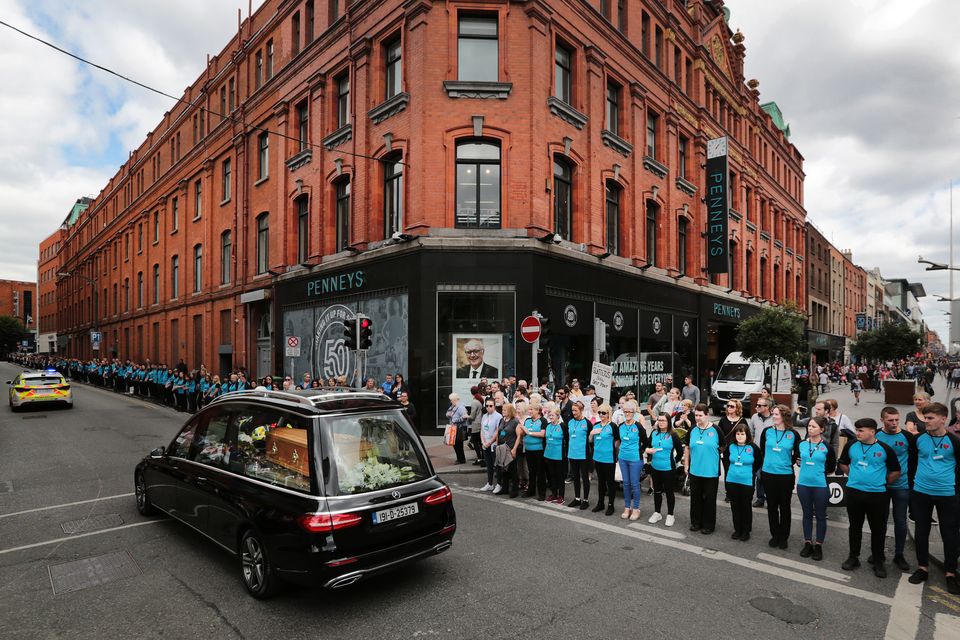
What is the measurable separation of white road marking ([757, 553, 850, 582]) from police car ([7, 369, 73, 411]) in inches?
937

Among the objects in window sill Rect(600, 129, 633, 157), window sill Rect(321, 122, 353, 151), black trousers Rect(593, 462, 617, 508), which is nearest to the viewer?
black trousers Rect(593, 462, 617, 508)

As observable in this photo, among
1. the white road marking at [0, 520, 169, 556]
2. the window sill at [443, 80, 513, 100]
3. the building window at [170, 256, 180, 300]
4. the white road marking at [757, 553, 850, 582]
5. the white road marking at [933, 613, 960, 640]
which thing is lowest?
the white road marking at [757, 553, 850, 582]

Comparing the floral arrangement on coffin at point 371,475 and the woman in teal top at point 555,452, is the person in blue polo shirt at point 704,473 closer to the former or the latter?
the woman in teal top at point 555,452

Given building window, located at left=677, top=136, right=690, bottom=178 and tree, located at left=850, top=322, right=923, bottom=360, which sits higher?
building window, located at left=677, top=136, right=690, bottom=178

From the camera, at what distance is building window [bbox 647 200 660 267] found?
71.8 ft

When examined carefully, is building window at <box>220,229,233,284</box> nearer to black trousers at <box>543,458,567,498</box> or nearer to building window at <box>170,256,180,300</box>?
building window at <box>170,256,180,300</box>

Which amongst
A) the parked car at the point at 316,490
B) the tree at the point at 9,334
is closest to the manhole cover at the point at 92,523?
the parked car at the point at 316,490

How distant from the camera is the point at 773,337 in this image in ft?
65.3

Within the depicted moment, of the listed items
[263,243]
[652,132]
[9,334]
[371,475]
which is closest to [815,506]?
[371,475]

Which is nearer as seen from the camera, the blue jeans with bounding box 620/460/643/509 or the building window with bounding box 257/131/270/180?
the blue jeans with bounding box 620/460/643/509

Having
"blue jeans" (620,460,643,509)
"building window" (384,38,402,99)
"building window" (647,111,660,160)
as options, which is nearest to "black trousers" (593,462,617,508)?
"blue jeans" (620,460,643,509)

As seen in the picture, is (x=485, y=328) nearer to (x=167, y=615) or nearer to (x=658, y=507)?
(x=658, y=507)

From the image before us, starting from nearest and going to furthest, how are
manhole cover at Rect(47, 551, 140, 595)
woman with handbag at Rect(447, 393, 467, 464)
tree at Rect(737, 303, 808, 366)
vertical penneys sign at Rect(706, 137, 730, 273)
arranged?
manhole cover at Rect(47, 551, 140, 595) < woman with handbag at Rect(447, 393, 467, 464) < tree at Rect(737, 303, 808, 366) < vertical penneys sign at Rect(706, 137, 730, 273)

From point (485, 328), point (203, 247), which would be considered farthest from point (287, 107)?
point (485, 328)
